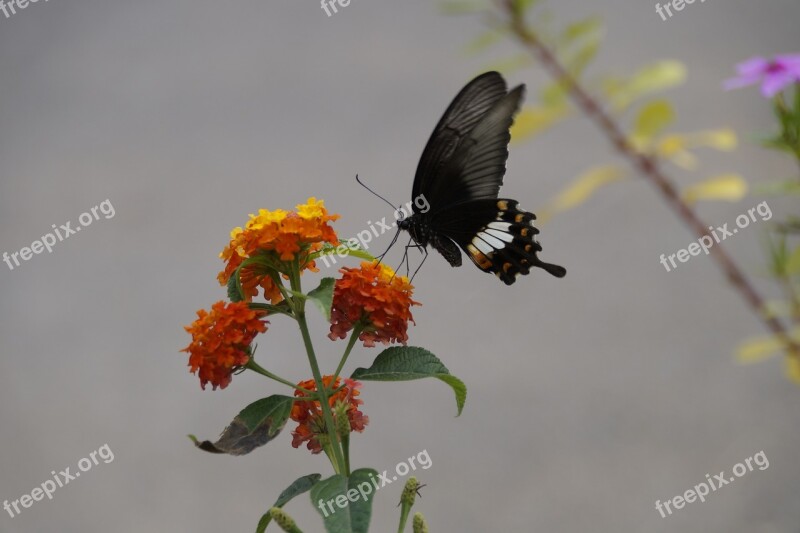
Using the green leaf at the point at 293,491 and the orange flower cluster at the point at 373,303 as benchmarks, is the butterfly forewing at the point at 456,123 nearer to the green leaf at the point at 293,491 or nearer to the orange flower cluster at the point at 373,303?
the orange flower cluster at the point at 373,303

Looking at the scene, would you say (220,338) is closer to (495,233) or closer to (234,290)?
(234,290)

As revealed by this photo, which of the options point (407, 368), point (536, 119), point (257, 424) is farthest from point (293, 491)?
point (536, 119)

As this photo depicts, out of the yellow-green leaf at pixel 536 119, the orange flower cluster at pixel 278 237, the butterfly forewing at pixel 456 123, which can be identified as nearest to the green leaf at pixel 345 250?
the orange flower cluster at pixel 278 237

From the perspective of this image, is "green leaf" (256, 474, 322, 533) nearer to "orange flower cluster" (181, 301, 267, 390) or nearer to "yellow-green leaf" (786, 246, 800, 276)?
"orange flower cluster" (181, 301, 267, 390)

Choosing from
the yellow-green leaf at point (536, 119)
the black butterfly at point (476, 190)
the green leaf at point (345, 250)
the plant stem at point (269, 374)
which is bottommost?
the yellow-green leaf at point (536, 119)

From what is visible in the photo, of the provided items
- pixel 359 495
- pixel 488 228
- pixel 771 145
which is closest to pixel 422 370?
pixel 359 495
